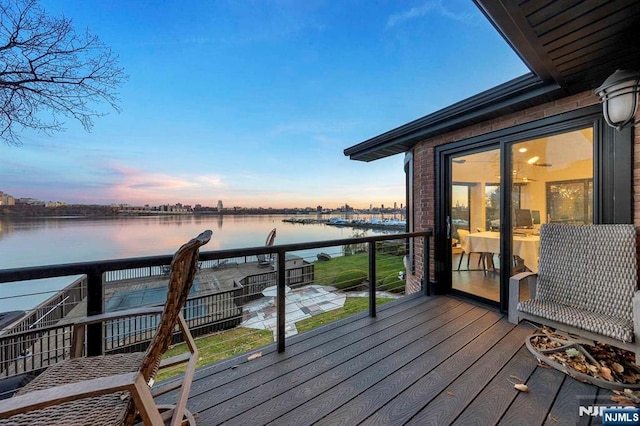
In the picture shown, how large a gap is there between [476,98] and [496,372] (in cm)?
274

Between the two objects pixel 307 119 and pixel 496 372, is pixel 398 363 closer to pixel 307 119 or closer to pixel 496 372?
pixel 496 372

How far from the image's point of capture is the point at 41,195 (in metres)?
7.25

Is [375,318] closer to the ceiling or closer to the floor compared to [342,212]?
closer to the floor

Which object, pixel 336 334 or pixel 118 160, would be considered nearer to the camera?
pixel 336 334

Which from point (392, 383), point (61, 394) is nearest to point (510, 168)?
point (392, 383)

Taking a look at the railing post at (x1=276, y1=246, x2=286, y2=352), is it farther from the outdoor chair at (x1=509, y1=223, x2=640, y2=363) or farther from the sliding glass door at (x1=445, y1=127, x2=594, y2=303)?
the sliding glass door at (x1=445, y1=127, x2=594, y2=303)

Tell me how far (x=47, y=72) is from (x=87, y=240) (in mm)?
2971

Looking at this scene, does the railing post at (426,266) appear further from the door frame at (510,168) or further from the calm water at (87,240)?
the calm water at (87,240)

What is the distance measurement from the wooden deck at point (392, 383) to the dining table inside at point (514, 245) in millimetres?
856

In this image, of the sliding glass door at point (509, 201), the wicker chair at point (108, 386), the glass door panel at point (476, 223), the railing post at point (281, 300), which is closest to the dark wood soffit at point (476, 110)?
the sliding glass door at point (509, 201)

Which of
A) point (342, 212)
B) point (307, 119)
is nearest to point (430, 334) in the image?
point (307, 119)

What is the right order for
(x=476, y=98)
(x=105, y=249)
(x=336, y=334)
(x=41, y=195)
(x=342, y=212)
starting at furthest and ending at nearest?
(x=342, y=212) → (x=41, y=195) → (x=105, y=249) → (x=476, y=98) → (x=336, y=334)

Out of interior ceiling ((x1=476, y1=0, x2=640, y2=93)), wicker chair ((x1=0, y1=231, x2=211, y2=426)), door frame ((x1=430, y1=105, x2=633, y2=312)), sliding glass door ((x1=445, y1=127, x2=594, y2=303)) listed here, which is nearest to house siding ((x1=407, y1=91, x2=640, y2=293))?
door frame ((x1=430, y1=105, x2=633, y2=312))

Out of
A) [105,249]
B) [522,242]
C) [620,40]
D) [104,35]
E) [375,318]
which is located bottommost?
[375,318]
